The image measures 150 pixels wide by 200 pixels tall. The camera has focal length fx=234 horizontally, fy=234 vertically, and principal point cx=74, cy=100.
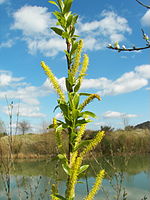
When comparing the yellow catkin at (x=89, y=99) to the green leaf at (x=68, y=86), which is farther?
the green leaf at (x=68, y=86)

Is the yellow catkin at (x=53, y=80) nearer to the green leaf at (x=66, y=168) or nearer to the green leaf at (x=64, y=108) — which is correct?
the green leaf at (x=64, y=108)

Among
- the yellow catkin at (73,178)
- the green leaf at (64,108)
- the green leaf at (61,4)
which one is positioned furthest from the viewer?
the green leaf at (61,4)

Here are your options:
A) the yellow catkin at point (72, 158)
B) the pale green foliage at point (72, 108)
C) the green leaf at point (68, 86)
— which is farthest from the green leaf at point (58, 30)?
the yellow catkin at point (72, 158)

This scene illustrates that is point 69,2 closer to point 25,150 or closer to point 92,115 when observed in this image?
point 92,115

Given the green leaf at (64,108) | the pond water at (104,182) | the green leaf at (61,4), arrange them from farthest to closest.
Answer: the pond water at (104,182), the green leaf at (61,4), the green leaf at (64,108)

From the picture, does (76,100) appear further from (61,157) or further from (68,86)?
(61,157)

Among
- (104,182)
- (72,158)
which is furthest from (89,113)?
(104,182)

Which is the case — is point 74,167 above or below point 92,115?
below

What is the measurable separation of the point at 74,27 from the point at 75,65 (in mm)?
189

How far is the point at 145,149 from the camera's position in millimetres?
15031

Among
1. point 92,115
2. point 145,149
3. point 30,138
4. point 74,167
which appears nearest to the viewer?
point 74,167

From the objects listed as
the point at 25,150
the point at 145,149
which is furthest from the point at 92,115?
the point at 25,150

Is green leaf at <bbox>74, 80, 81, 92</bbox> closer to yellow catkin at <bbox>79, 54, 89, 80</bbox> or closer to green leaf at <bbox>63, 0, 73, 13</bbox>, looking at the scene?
yellow catkin at <bbox>79, 54, 89, 80</bbox>


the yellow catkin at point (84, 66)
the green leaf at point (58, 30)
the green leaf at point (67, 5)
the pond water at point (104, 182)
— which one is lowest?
the pond water at point (104, 182)
